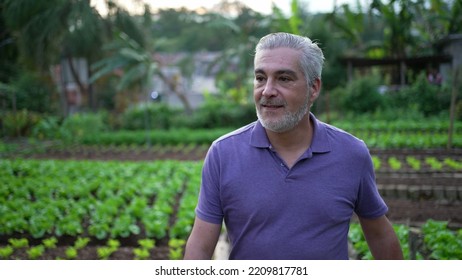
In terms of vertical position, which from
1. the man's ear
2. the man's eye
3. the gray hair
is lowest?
the man's ear

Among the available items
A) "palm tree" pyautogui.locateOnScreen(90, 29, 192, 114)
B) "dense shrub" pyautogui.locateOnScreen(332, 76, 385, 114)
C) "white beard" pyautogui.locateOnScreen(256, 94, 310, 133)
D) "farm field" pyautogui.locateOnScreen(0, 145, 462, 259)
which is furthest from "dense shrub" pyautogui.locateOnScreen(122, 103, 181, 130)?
"white beard" pyautogui.locateOnScreen(256, 94, 310, 133)

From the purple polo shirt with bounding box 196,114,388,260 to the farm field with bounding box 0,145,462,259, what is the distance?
1799 mm

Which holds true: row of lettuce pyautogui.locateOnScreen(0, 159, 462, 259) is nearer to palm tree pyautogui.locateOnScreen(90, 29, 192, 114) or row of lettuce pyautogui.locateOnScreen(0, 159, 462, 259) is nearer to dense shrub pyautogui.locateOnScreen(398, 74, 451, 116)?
dense shrub pyautogui.locateOnScreen(398, 74, 451, 116)

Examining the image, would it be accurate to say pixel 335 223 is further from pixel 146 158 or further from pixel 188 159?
pixel 146 158

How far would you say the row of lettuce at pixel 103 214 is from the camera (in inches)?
138

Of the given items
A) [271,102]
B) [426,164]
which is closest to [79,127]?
[426,164]

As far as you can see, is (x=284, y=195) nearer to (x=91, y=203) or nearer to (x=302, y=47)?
(x=302, y=47)

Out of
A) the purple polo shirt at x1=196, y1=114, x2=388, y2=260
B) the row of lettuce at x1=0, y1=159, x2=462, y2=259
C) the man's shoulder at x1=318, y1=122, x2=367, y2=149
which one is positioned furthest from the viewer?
the row of lettuce at x1=0, y1=159, x2=462, y2=259

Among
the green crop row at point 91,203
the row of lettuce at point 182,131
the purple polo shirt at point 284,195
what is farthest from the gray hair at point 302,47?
the row of lettuce at point 182,131

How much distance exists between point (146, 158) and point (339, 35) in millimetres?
10646

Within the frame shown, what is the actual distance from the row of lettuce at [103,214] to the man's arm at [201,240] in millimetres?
1729

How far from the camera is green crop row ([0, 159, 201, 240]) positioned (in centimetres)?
406

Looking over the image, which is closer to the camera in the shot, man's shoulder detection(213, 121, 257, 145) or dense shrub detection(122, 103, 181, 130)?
man's shoulder detection(213, 121, 257, 145)
